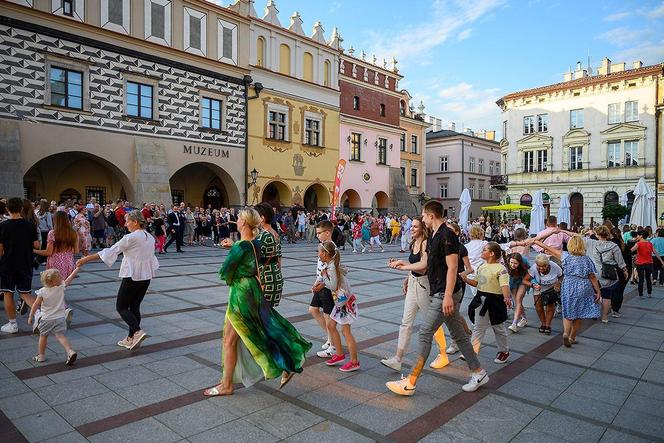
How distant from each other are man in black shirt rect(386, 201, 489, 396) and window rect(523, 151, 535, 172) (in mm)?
46457

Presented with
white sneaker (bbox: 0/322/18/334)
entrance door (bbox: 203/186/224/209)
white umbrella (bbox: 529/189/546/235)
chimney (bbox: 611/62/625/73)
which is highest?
chimney (bbox: 611/62/625/73)

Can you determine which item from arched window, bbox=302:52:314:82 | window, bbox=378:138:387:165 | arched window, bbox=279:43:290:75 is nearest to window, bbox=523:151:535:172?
window, bbox=378:138:387:165

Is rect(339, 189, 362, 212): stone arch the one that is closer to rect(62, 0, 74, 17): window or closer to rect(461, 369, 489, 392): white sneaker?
rect(62, 0, 74, 17): window

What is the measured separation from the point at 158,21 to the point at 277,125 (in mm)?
9020

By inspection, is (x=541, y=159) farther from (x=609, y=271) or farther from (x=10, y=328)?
(x=10, y=328)

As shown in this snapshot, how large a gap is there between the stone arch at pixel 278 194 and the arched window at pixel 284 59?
726cm

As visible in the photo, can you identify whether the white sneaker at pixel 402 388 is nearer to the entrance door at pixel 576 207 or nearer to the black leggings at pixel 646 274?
the black leggings at pixel 646 274

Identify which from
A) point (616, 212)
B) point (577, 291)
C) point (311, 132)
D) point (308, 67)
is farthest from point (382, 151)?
point (577, 291)

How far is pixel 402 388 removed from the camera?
4.79 m

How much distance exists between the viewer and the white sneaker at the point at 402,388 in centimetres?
478

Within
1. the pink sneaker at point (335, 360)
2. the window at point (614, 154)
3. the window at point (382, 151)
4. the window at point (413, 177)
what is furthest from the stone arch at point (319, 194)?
the pink sneaker at point (335, 360)

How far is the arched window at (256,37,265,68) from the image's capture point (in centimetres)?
2861

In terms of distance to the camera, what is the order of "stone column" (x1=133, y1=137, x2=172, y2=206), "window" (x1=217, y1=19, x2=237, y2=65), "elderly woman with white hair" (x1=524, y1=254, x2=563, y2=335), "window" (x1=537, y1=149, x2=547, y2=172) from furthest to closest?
"window" (x1=537, y1=149, x2=547, y2=172) < "window" (x1=217, y1=19, x2=237, y2=65) < "stone column" (x1=133, y1=137, x2=172, y2=206) < "elderly woman with white hair" (x1=524, y1=254, x2=563, y2=335)

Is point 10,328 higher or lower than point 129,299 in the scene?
lower
